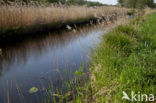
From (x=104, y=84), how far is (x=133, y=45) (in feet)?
3.91

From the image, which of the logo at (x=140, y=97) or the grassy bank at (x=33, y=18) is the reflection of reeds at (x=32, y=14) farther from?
the logo at (x=140, y=97)

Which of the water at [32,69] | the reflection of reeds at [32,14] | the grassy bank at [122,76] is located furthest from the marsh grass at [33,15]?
the grassy bank at [122,76]

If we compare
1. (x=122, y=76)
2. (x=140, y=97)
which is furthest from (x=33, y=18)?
(x=140, y=97)

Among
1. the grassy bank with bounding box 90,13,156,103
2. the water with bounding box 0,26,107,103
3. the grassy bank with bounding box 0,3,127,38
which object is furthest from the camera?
the grassy bank with bounding box 0,3,127,38

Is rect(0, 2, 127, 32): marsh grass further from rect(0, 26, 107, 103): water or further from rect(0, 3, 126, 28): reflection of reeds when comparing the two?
rect(0, 26, 107, 103): water

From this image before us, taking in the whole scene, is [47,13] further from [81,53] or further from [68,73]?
[68,73]

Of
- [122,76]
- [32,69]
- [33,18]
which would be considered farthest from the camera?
[33,18]

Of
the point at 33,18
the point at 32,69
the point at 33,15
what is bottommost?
the point at 32,69

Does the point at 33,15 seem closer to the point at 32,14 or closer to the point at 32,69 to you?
the point at 32,14

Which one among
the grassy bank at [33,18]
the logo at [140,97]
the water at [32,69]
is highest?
the grassy bank at [33,18]

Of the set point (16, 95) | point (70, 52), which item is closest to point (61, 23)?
point (70, 52)

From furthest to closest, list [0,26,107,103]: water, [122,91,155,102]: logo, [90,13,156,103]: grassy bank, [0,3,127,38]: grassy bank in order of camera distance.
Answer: [0,3,127,38]: grassy bank
[0,26,107,103]: water
[90,13,156,103]: grassy bank
[122,91,155,102]: logo

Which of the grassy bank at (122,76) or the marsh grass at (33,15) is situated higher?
the marsh grass at (33,15)

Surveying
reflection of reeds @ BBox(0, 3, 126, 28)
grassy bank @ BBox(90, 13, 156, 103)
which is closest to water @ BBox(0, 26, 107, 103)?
grassy bank @ BBox(90, 13, 156, 103)
